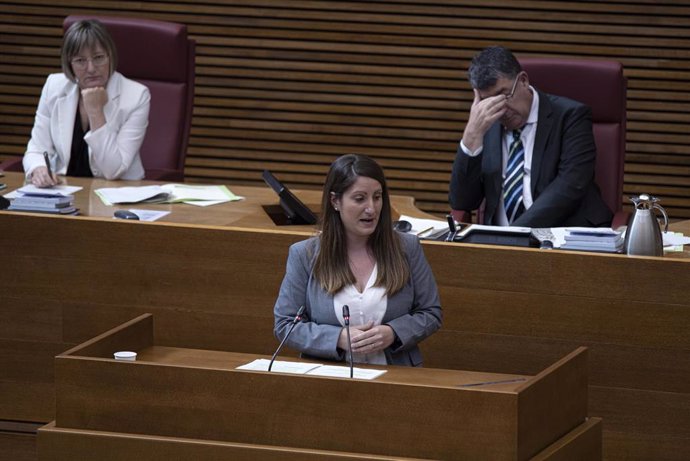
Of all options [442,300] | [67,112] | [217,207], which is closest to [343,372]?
[442,300]

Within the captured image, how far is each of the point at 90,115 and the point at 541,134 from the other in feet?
5.96

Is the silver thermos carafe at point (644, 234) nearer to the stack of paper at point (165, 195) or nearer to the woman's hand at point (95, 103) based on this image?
the stack of paper at point (165, 195)

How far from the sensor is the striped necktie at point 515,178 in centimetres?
475

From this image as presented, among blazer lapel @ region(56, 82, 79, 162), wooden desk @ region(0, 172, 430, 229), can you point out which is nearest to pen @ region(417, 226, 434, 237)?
wooden desk @ region(0, 172, 430, 229)

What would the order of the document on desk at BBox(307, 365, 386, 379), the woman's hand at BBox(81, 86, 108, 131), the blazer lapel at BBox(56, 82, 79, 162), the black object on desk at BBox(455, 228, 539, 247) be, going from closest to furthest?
the document on desk at BBox(307, 365, 386, 379), the black object on desk at BBox(455, 228, 539, 247), the woman's hand at BBox(81, 86, 108, 131), the blazer lapel at BBox(56, 82, 79, 162)

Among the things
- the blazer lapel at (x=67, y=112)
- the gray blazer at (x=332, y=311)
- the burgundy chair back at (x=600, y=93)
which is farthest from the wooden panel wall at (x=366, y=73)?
the gray blazer at (x=332, y=311)

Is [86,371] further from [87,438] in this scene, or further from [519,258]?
[519,258]

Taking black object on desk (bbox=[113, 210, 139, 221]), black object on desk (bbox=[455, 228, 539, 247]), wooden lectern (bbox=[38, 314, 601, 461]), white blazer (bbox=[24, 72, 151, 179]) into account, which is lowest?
wooden lectern (bbox=[38, 314, 601, 461])

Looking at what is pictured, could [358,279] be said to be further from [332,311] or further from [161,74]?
[161,74]

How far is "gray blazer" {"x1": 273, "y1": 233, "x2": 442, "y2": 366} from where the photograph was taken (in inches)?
133

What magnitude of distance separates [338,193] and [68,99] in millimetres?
2170

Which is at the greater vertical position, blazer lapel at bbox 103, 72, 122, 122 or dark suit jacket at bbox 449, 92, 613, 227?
blazer lapel at bbox 103, 72, 122, 122

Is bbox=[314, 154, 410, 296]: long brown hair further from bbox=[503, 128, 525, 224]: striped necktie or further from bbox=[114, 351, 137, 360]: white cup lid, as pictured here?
bbox=[503, 128, 525, 224]: striped necktie

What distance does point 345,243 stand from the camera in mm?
3479
